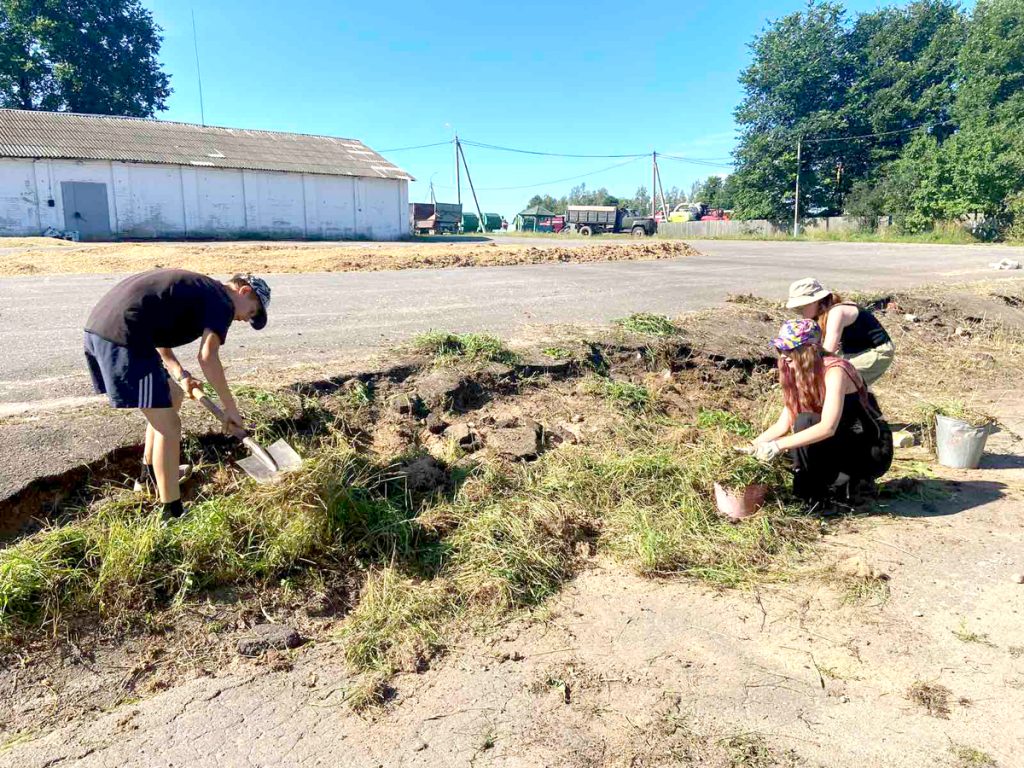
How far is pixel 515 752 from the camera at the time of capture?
2.39 metres

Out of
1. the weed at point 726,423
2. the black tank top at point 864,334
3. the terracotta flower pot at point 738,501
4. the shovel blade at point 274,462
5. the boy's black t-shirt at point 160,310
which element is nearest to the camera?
the boy's black t-shirt at point 160,310

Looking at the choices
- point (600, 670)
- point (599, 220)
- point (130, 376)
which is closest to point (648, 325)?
point (600, 670)

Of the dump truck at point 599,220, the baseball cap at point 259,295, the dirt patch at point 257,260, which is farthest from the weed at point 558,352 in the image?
the dump truck at point 599,220

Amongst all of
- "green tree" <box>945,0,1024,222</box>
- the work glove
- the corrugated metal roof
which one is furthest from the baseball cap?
"green tree" <box>945,0,1024,222</box>

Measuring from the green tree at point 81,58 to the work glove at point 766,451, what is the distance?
1863 inches

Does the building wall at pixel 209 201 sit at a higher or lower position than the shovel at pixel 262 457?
higher

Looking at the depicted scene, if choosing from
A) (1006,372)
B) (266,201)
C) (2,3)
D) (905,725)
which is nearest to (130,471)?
(905,725)

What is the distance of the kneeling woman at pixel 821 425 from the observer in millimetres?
3957

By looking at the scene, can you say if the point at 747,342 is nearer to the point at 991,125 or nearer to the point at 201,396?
the point at 201,396

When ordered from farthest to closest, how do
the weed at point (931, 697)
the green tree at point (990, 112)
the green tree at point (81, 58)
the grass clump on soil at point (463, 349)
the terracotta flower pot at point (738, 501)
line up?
1. the green tree at point (81, 58)
2. the green tree at point (990, 112)
3. the grass clump on soil at point (463, 349)
4. the terracotta flower pot at point (738, 501)
5. the weed at point (931, 697)

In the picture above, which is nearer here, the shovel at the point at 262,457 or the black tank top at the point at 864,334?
the shovel at the point at 262,457

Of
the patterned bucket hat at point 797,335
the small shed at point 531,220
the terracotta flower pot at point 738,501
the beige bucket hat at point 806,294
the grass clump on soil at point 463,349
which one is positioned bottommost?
the terracotta flower pot at point 738,501

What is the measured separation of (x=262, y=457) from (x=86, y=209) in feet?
94.9

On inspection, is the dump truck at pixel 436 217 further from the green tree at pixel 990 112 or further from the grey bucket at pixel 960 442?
the grey bucket at pixel 960 442
